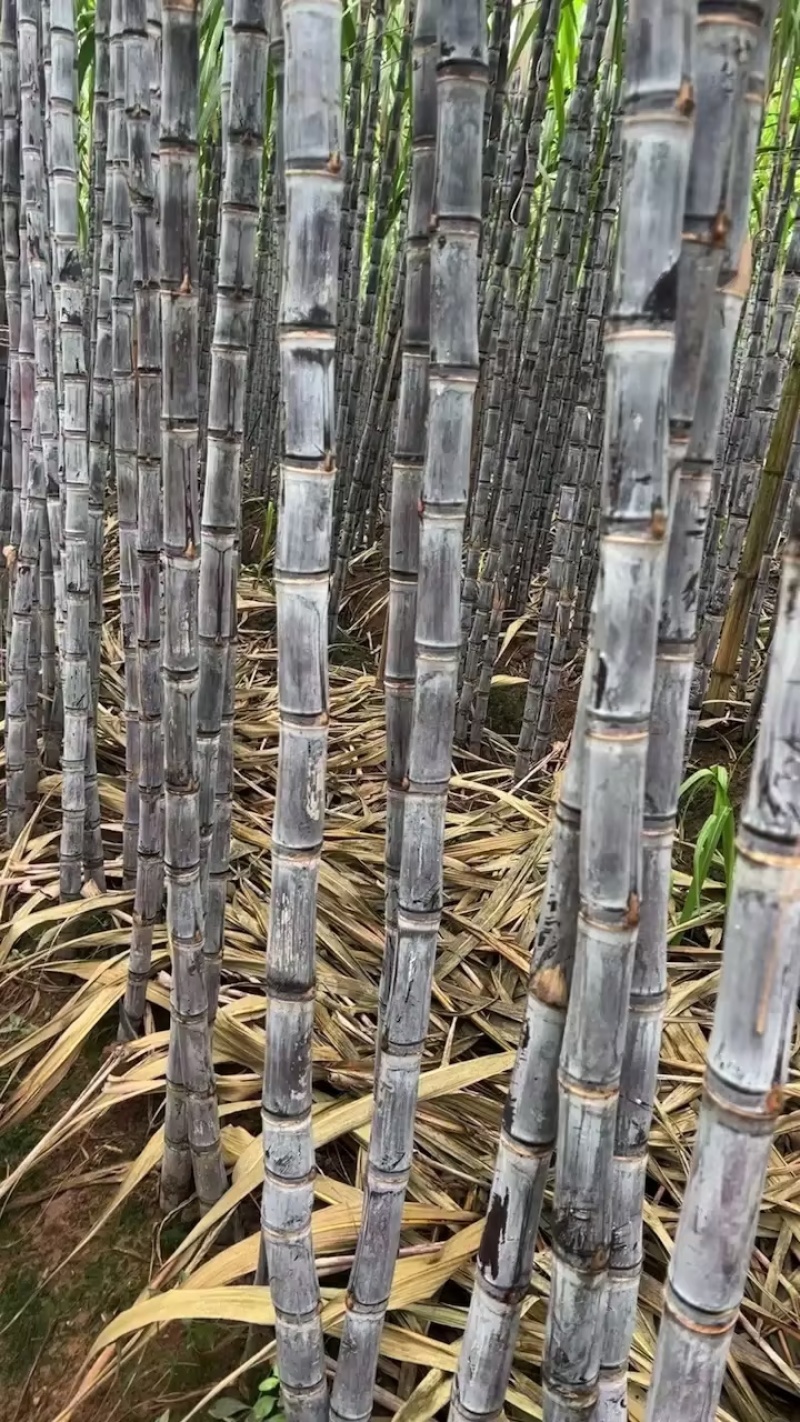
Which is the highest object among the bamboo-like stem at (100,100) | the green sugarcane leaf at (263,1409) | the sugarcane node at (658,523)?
the bamboo-like stem at (100,100)

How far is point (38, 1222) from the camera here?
107 cm

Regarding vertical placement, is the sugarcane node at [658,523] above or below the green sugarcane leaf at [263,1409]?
above

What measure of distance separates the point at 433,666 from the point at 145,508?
1.81 feet

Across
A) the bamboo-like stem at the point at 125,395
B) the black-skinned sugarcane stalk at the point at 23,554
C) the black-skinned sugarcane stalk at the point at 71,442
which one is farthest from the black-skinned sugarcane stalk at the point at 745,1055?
the black-skinned sugarcane stalk at the point at 23,554

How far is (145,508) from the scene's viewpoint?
1.08 meters

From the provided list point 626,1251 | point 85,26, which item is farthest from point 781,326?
point 626,1251

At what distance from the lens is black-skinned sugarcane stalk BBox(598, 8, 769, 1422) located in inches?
17.9

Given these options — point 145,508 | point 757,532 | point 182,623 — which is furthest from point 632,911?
point 757,532

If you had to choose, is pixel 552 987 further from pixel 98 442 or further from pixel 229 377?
pixel 98 442

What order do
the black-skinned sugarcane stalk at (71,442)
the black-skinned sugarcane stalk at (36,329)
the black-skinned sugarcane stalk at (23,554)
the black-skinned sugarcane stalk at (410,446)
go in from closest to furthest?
the black-skinned sugarcane stalk at (410,446)
the black-skinned sugarcane stalk at (71,442)
the black-skinned sugarcane stalk at (36,329)
the black-skinned sugarcane stalk at (23,554)

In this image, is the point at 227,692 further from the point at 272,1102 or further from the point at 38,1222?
the point at 38,1222

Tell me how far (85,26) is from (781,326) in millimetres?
1364

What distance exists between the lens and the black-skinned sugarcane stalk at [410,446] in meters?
0.63

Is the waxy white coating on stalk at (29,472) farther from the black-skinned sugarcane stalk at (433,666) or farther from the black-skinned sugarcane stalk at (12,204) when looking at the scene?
the black-skinned sugarcane stalk at (433,666)
